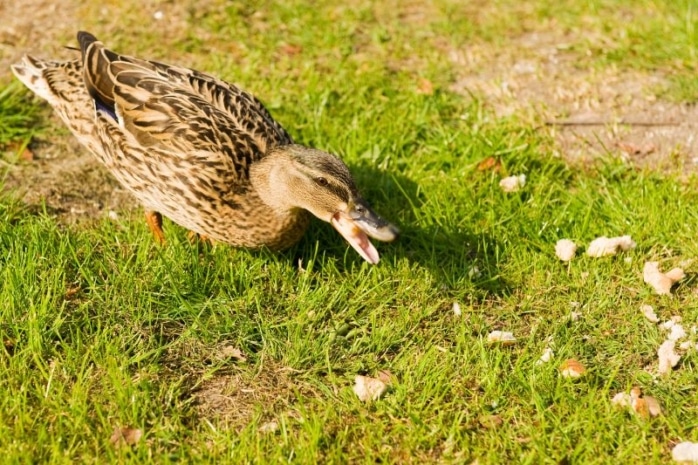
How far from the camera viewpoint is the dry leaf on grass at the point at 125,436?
3795 mm

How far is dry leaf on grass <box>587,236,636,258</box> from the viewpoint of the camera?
4957mm

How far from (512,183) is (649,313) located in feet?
4.03

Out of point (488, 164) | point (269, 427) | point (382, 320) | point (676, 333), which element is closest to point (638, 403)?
point (676, 333)

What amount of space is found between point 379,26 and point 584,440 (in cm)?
424

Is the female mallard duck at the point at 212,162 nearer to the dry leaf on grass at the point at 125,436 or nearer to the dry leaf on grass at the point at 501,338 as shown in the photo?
the dry leaf on grass at the point at 501,338

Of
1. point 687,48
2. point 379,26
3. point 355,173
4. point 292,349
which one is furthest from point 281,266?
point 687,48

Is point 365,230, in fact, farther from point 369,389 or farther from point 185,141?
point 185,141

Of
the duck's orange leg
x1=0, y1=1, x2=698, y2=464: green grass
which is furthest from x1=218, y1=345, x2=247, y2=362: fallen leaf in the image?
the duck's orange leg

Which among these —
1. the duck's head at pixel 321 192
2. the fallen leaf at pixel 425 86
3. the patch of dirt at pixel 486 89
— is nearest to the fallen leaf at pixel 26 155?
the patch of dirt at pixel 486 89

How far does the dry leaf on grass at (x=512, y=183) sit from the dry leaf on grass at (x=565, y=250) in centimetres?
57

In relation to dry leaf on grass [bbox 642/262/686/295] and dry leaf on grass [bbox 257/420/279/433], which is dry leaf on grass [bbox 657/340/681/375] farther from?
dry leaf on grass [bbox 257/420/279/433]

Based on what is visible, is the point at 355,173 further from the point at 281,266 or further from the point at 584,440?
the point at 584,440

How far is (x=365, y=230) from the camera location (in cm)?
448

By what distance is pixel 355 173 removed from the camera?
570 centimetres
